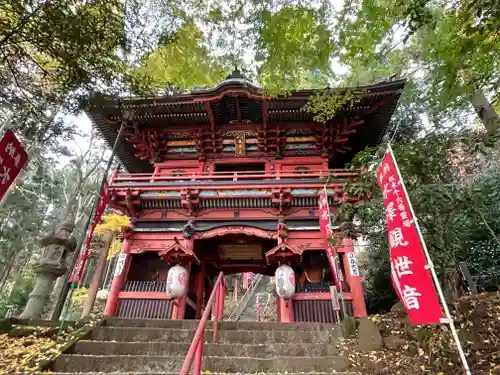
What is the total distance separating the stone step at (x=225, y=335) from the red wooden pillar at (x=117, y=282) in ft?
9.11

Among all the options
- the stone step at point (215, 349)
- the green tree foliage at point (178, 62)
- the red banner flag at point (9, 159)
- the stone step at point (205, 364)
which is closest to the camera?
the stone step at point (205, 364)

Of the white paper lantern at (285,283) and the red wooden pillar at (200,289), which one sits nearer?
the white paper lantern at (285,283)

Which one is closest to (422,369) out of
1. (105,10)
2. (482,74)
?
(482,74)

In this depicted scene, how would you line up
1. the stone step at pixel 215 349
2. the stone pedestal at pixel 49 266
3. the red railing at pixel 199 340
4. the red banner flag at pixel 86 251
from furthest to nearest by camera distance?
the stone pedestal at pixel 49 266
the red banner flag at pixel 86 251
the stone step at pixel 215 349
the red railing at pixel 199 340

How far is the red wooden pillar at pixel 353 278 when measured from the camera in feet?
26.1

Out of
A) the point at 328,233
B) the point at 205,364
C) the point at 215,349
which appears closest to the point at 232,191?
the point at 328,233

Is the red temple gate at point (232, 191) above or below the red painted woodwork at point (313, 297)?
above

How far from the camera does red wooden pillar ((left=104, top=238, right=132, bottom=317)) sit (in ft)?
28.0

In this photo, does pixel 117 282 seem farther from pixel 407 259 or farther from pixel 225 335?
pixel 407 259

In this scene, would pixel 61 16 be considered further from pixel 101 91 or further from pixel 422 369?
pixel 422 369

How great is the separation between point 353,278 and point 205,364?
5.23m

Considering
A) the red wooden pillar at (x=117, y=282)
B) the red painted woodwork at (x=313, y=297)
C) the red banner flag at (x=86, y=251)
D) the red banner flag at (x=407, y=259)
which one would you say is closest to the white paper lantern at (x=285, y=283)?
the red painted woodwork at (x=313, y=297)

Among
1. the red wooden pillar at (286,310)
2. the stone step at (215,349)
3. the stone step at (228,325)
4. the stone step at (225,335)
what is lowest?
the stone step at (215,349)

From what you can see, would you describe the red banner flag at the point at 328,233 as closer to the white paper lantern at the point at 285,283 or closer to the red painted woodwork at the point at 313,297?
the red painted woodwork at the point at 313,297
